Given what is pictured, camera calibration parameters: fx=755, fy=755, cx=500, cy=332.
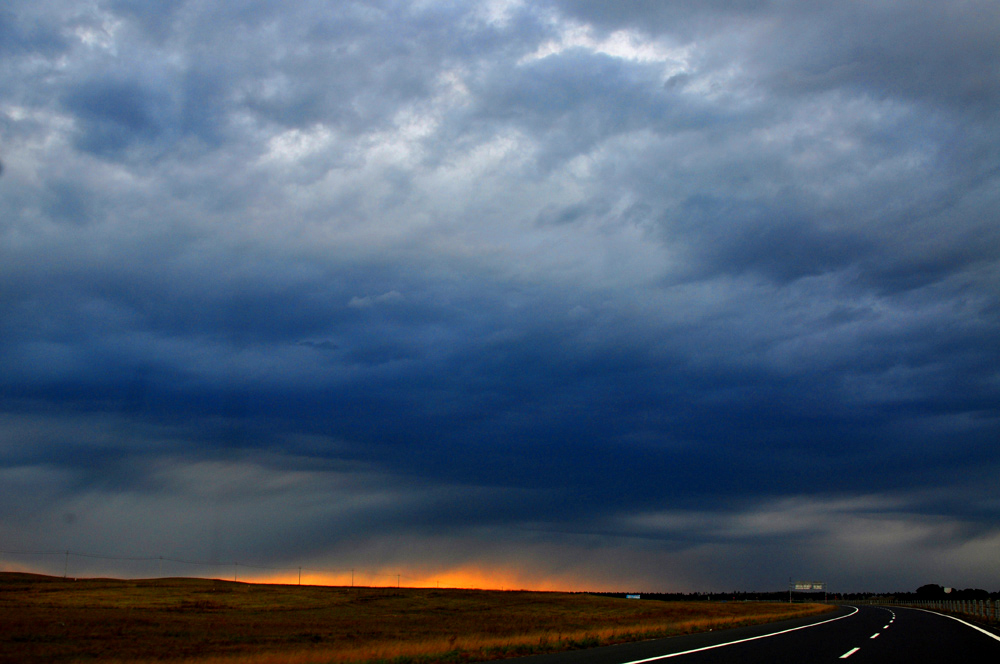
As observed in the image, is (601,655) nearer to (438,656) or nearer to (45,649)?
(438,656)

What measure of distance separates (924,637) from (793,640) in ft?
22.2

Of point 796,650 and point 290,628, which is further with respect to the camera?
point 290,628

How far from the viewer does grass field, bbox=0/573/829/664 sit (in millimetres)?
27172

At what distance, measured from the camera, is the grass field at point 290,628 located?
Result: 2717cm

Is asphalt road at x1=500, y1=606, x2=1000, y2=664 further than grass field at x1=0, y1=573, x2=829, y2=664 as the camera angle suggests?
No

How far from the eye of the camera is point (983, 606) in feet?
172

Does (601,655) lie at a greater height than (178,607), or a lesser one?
greater

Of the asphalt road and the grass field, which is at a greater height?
the asphalt road

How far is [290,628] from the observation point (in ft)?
177

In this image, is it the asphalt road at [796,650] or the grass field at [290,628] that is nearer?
the asphalt road at [796,650]

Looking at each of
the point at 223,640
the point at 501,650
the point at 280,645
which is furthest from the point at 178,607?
the point at 501,650

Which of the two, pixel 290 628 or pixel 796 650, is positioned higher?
pixel 796 650

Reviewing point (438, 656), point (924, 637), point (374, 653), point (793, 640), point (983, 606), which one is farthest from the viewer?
point (983, 606)

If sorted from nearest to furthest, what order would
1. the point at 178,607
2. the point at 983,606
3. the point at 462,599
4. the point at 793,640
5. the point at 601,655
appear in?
the point at 601,655 < the point at 793,640 < the point at 983,606 < the point at 178,607 < the point at 462,599
